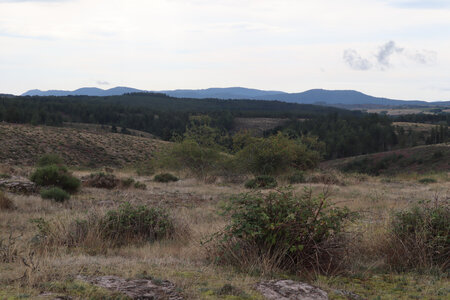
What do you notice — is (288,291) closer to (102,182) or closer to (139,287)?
(139,287)

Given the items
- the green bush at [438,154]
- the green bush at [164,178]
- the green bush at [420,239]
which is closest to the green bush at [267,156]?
the green bush at [164,178]

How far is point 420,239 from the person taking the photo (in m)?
5.64

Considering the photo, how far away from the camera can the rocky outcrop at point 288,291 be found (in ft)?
12.5

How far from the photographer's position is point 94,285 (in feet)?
12.2

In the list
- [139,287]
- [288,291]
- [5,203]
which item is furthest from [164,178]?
[288,291]

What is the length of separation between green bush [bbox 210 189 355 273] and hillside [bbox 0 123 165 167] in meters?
41.8

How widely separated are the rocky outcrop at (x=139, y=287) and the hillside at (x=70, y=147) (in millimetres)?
42254

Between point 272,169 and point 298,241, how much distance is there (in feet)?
63.1

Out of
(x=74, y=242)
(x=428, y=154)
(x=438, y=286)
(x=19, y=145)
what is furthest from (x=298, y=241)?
(x=428, y=154)

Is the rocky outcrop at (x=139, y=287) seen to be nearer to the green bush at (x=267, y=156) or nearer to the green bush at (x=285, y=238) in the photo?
the green bush at (x=285, y=238)

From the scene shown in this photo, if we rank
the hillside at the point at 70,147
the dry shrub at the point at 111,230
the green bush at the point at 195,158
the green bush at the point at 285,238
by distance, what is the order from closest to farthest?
the green bush at the point at 285,238
the dry shrub at the point at 111,230
the green bush at the point at 195,158
the hillside at the point at 70,147

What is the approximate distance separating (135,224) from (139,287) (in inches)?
138

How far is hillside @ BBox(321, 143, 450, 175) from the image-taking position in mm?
58469

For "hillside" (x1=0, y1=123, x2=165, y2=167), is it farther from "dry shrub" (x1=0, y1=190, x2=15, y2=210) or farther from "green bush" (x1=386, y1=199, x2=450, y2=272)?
"green bush" (x1=386, y1=199, x2=450, y2=272)
